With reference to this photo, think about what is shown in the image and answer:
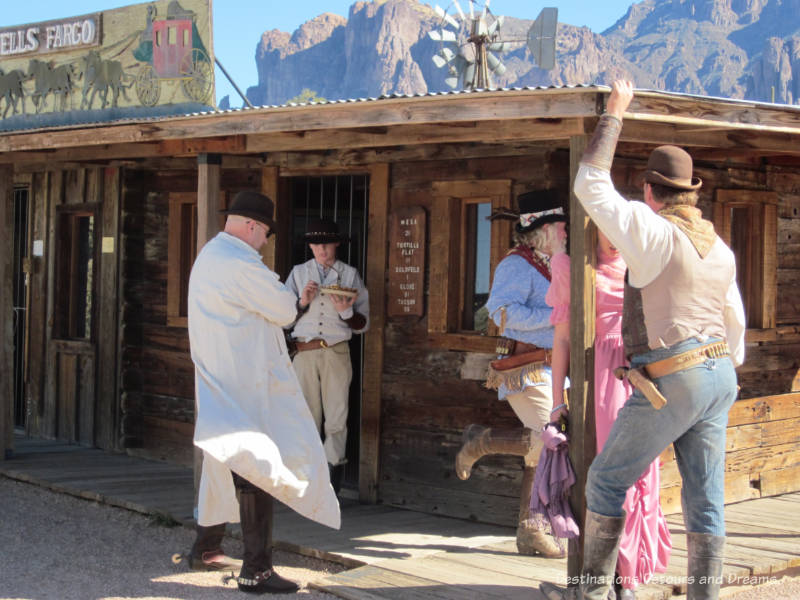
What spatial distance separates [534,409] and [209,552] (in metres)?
1.97

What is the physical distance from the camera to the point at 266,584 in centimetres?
563

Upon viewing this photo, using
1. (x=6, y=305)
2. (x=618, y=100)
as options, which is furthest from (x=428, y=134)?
(x=6, y=305)

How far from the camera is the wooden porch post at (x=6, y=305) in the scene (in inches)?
360

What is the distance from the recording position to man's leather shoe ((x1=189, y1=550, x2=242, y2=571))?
6034mm

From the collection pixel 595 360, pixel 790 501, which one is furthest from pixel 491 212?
pixel 790 501

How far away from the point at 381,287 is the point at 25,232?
16.3ft

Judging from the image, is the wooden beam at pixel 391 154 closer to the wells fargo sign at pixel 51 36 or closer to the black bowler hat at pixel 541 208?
the black bowler hat at pixel 541 208

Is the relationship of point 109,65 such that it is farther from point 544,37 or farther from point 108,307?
point 544,37

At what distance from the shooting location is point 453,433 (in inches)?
296

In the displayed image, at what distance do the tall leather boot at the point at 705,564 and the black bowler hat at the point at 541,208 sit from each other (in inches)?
84.2

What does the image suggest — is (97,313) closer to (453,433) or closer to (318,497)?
(453,433)

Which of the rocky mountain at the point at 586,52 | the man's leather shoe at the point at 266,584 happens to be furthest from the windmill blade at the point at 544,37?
the rocky mountain at the point at 586,52

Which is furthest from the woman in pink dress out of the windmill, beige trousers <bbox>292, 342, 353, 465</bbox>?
the windmill

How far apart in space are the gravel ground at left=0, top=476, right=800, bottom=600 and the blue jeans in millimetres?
1526
